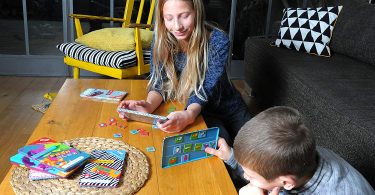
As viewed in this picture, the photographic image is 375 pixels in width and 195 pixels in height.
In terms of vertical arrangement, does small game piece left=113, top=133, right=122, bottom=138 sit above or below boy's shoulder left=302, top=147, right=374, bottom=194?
below

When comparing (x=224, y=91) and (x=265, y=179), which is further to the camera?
(x=224, y=91)

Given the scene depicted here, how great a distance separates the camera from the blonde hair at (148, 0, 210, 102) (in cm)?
143

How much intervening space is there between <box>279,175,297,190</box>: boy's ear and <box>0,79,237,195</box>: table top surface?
0.40 feet

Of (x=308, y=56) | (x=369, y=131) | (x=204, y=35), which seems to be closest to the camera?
(x=369, y=131)

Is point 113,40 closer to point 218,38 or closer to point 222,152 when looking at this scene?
Result: point 218,38

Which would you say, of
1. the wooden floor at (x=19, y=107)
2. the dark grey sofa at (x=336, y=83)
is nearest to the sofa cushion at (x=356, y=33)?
the dark grey sofa at (x=336, y=83)

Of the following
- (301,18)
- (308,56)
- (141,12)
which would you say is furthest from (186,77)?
(141,12)

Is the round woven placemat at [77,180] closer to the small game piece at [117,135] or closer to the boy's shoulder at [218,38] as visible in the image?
the small game piece at [117,135]

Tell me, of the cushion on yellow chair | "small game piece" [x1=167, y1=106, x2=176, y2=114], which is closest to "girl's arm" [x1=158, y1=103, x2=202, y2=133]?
"small game piece" [x1=167, y1=106, x2=176, y2=114]

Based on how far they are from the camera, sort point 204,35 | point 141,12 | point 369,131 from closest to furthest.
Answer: point 369,131
point 204,35
point 141,12

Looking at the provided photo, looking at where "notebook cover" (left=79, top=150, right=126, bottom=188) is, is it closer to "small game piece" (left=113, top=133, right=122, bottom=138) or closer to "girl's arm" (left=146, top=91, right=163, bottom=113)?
"small game piece" (left=113, top=133, right=122, bottom=138)

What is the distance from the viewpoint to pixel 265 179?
34.4 inches

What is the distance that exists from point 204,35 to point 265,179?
2.39 ft

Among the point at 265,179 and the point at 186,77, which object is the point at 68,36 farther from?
the point at 265,179
